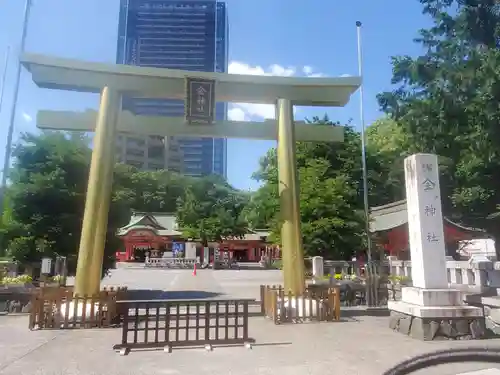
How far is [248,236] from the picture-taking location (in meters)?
51.5

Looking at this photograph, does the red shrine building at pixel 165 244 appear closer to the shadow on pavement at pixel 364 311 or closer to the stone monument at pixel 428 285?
the shadow on pavement at pixel 364 311

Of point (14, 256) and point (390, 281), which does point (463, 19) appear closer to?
point (390, 281)

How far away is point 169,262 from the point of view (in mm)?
42281

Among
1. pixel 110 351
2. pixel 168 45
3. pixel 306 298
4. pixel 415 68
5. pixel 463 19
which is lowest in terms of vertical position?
pixel 110 351

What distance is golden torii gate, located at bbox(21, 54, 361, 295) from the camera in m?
10.8

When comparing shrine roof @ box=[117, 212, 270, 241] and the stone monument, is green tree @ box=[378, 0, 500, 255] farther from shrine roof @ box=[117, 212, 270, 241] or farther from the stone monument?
shrine roof @ box=[117, 212, 270, 241]

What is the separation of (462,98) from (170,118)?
9452mm

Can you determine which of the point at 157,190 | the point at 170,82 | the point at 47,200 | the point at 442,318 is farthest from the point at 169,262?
the point at 442,318

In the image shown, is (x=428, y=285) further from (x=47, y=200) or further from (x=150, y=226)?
(x=150, y=226)

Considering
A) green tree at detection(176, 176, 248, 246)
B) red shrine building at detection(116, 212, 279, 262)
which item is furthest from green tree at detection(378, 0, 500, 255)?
red shrine building at detection(116, 212, 279, 262)

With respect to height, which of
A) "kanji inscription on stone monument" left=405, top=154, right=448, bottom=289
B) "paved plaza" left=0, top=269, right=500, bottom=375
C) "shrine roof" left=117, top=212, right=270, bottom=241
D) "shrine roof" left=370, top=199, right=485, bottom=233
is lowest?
"paved plaza" left=0, top=269, right=500, bottom=375

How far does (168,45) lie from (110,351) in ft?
354

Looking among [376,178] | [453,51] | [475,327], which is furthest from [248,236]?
[475,327]

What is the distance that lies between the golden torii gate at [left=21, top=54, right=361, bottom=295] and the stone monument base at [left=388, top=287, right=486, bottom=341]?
3.16 metres
